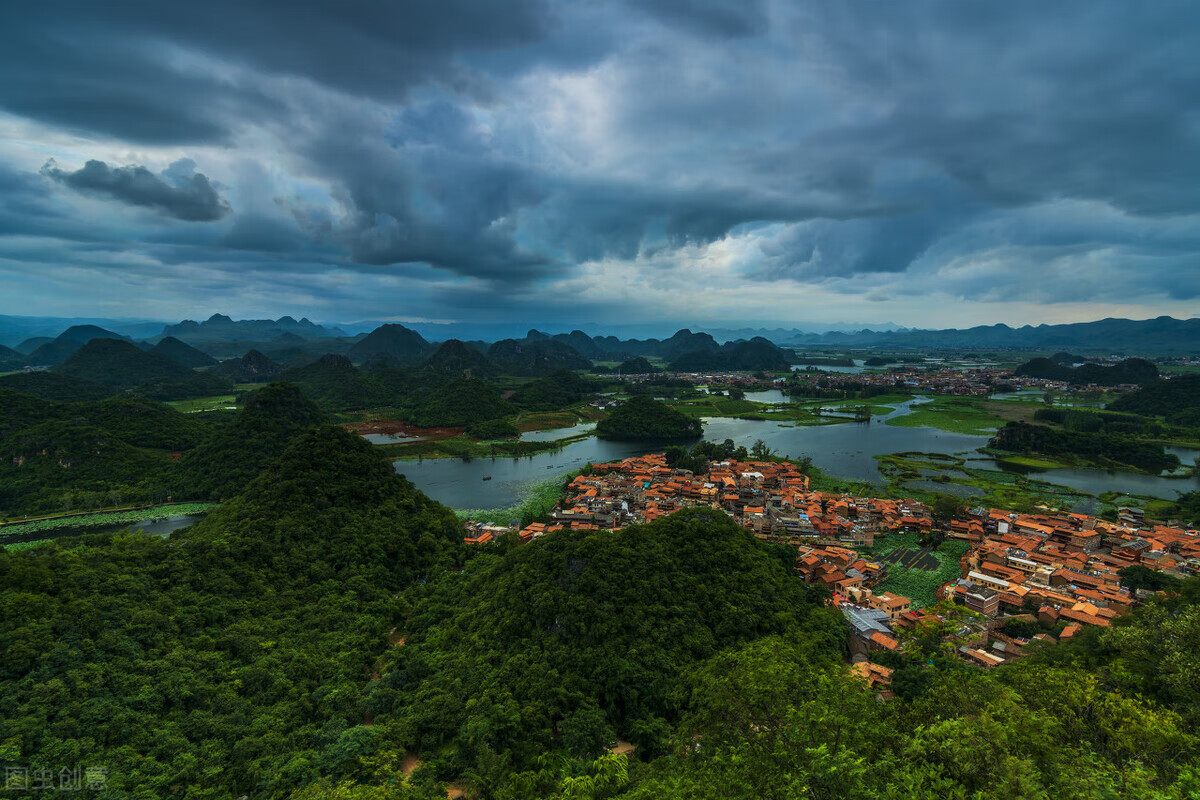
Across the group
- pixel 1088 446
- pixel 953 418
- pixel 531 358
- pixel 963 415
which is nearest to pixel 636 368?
pixel 531 358

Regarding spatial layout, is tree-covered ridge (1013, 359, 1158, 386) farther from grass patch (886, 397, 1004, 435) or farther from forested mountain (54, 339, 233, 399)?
forested mountain (54, 339, 233, 399)

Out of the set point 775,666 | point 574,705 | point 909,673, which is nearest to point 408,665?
point 574,705

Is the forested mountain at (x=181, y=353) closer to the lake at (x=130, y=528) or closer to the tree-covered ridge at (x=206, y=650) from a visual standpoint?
the lake at (x=130, y=528)

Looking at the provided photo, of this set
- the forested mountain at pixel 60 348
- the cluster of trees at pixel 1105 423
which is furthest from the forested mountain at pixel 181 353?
the cluster of trees at pixel 1105 423

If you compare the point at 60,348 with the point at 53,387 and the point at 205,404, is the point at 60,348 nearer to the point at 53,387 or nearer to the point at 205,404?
the point at 53,387

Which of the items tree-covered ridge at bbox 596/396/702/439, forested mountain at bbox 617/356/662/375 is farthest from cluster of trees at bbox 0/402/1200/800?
forested mountain at bbox 617/356/662/375
